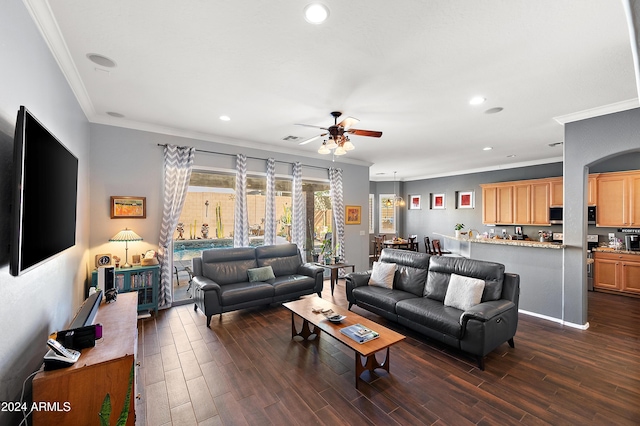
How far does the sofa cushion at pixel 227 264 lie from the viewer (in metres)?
4.46

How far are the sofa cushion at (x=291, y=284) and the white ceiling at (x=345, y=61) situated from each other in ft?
8.36

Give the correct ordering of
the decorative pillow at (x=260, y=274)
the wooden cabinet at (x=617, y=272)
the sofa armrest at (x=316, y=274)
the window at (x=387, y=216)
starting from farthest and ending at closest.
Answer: the window at (x=387, y=216)
the wooden cabinet at (x=617, y=272)
the sofa armrest at (x=316, y=274)
the decorative pillow at (x=260, y=274)

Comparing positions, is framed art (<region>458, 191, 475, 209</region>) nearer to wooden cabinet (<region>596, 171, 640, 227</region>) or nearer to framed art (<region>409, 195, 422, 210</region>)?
framed art (<region>409, 195, 422, 210</region>)

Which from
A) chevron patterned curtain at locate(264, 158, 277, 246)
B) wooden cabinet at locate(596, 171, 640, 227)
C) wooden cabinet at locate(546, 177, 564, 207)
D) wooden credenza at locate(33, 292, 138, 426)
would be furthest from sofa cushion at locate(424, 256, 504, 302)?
wooden cabinet at locate(546, 177, 564, 207)

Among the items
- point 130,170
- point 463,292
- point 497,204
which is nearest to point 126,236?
point 130,170

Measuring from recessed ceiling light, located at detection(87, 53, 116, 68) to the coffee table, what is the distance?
125 inches

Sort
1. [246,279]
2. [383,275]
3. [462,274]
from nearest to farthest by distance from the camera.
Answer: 1. [462,274]
2. [383,275]
3. [246,279]

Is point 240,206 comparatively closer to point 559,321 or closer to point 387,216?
point 559,321

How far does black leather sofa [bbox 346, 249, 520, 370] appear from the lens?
282 cm

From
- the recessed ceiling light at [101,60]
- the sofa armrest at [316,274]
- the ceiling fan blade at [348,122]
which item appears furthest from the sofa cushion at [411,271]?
the recessed ceiling light at [101,60]

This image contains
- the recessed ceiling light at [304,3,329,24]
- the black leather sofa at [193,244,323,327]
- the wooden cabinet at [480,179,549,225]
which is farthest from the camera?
the wooden cabinet at [480,179,549,225]

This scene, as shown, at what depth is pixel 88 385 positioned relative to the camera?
1698 millimetres

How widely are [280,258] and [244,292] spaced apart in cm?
121

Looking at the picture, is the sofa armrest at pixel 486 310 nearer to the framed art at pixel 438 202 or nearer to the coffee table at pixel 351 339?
the coffee table at pixel 351 339
